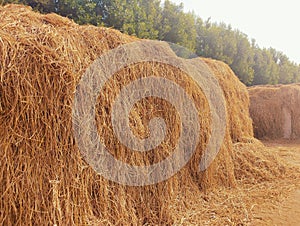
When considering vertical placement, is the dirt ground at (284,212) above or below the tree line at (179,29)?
below

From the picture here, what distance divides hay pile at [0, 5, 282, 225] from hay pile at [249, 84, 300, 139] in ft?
31.3

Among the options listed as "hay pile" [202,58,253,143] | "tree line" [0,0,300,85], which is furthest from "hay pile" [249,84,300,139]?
"tree line" [0,0,300,85]

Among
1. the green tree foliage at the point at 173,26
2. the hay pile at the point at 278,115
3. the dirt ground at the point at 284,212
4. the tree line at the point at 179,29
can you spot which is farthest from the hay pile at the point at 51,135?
the green tree foliage at the point at 173,26

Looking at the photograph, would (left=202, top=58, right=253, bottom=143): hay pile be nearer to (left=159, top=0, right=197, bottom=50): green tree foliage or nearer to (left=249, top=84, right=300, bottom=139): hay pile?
(left=249, top=84, right=300, bottom=139): hay pile

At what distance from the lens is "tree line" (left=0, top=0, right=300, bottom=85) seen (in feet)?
32.4

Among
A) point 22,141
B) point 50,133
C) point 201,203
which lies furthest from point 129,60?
point 201,203

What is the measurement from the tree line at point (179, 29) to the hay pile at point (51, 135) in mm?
3948

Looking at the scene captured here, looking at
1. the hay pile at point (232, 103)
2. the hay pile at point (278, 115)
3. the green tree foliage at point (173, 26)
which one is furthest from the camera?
the green tree foliage at point (173, 26)

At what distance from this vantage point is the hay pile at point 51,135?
2.08 m

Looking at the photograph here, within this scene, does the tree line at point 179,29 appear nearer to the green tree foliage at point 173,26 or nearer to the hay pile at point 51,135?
the green tree foliage at point 173,26

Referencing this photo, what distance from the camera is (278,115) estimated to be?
36.3 ft

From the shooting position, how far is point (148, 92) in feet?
10.5

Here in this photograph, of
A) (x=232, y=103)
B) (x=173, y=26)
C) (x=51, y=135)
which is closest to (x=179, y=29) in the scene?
(x=173, y=26)

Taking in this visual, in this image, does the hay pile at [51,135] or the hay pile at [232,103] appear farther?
the hay pile at [232,103]
